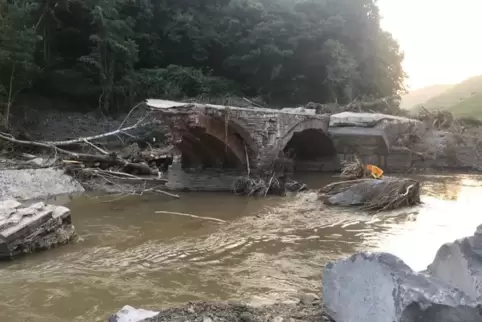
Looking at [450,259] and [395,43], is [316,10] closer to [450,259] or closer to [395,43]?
[395,43]

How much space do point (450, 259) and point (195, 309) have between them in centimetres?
212

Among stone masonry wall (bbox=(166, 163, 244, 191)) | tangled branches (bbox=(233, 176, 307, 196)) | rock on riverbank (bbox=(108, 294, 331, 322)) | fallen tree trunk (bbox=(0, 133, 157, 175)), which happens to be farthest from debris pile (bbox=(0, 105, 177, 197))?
rock on riverbank (bbox=(108, 294, 331, 322))

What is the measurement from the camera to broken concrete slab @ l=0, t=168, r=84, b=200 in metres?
12.3

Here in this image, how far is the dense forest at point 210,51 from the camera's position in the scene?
24.2m

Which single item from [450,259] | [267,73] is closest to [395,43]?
[267,73]

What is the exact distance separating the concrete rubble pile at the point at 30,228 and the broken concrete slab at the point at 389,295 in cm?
507

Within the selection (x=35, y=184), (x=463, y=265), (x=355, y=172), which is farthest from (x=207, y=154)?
(x=463, y=265)

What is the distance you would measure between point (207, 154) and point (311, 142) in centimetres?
655

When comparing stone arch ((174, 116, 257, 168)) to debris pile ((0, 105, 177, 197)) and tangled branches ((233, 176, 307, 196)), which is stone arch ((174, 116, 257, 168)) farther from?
debris pile ((0, 105, 177, 197))

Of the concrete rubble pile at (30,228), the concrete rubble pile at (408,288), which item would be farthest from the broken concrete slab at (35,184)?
the concrete rubble pile at (408,288)

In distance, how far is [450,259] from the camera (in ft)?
11.5

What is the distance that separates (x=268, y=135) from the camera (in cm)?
1457

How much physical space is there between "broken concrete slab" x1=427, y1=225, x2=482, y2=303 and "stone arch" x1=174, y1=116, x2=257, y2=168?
9.61 metres

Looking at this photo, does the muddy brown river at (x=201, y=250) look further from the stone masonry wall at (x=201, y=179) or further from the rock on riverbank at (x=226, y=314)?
the stone masonry wall at (x=201, y=179)
